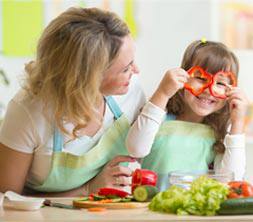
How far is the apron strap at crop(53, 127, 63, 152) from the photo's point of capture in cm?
172

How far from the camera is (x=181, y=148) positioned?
1.90 m

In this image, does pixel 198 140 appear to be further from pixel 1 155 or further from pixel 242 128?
pixel 1 155

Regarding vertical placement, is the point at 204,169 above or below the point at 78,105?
below

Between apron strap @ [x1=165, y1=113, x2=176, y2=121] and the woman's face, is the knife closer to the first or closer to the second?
the woman's face

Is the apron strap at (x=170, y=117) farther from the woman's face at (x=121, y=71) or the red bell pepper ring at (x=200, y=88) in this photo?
the woman's face at (x=121, y=71)

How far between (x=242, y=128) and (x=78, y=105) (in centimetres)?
50

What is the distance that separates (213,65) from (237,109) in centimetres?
15

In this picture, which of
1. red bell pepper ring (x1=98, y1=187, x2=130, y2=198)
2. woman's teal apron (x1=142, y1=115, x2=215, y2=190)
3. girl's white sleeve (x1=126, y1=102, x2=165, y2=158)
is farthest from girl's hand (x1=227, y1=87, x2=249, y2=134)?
red bell pepper ring (x1=98, y1=187, x2=130, y2=198)

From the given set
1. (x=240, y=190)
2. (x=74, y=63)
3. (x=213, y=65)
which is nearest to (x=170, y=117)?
(x=213, y=65)

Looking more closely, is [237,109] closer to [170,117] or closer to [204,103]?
[204,103]

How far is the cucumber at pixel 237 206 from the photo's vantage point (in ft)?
4.31

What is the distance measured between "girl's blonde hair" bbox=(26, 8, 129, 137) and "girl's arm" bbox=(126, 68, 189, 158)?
127 millimetres

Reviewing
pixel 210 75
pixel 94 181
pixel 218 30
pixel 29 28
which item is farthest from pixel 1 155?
pixel 218 30

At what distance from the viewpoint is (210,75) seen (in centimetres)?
184
